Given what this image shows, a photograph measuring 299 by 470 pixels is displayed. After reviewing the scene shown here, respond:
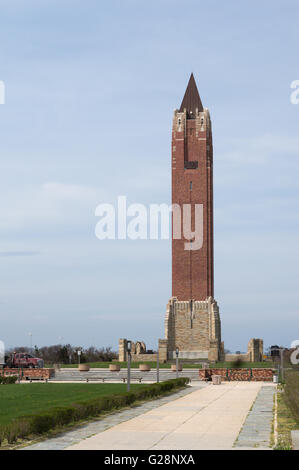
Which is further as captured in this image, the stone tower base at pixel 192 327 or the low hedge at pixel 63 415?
the stone tower base at pixel 192 327

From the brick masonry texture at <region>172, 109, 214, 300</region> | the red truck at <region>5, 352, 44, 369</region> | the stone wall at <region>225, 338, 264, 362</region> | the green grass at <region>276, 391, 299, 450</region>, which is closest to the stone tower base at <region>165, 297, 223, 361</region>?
the brick masonry texture at <region>172, 109, 214, 300</region>

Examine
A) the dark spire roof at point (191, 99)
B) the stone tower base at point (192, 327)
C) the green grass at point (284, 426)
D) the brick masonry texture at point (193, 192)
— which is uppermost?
the dark spire roof at point (191, 99)

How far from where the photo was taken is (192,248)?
80.4 metres

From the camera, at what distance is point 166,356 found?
74.4m

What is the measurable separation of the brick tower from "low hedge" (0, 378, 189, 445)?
52029mm

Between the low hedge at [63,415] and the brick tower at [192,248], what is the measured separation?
171ft

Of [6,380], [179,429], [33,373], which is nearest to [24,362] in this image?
[33,373]

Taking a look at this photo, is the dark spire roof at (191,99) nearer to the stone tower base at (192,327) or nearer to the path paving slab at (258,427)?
the stone tower base at (192,327)

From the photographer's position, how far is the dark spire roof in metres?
83.1

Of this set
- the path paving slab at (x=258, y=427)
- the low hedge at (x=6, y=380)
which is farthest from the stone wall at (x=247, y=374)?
the path paving slab at (x=258, y=427)

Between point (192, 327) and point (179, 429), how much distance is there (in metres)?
61.7

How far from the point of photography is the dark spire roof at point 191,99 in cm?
8306

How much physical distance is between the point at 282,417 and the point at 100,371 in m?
34.8
